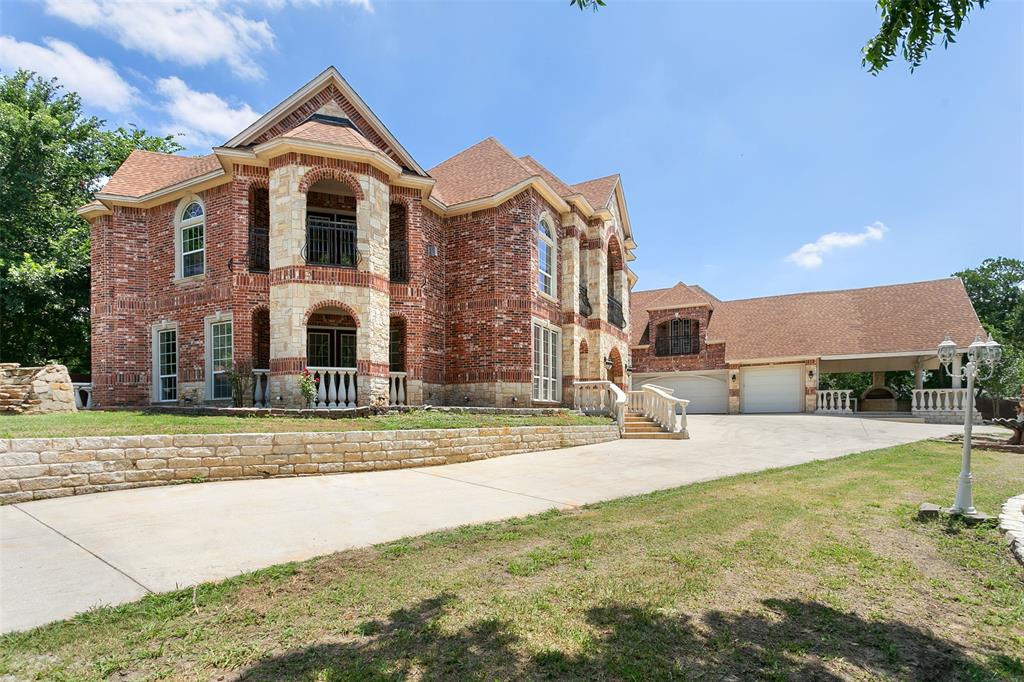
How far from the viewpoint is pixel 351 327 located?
1596 centimetres

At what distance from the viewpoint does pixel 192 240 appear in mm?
16078

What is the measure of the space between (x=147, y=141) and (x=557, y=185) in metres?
22.2

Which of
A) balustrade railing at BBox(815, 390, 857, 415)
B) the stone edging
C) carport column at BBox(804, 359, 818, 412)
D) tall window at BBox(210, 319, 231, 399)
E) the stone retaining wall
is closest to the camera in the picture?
the stone edging

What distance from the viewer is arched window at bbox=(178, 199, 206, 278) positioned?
15789 mm

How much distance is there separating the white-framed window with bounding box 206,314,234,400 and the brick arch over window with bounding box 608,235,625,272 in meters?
15.8

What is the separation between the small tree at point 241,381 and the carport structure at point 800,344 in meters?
20.7

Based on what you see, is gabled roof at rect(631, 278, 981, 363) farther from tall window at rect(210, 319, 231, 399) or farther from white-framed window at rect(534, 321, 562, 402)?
tall window at rect(210, 319, 231, 399)

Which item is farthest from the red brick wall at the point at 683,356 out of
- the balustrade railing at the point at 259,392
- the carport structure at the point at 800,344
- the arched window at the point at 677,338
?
the balustrade railing at the point at 259,392

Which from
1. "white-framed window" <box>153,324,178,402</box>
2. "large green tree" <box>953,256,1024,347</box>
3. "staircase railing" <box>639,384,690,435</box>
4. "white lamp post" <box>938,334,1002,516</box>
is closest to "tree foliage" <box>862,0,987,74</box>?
"white lamp post" <box>938,334,1002,516</box>

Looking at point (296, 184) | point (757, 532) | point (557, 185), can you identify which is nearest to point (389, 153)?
point (296, 184)

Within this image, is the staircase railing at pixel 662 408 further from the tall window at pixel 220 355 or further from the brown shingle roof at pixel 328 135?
the tall window at pixel 220 355

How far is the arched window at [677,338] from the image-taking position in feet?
93.2

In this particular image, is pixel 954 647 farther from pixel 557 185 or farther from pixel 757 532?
pixel 557 185

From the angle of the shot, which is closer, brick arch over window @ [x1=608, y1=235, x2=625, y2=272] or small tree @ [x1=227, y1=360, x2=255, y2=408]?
small tree @ [x1=227, y1=360, x2=255, y2=408]
